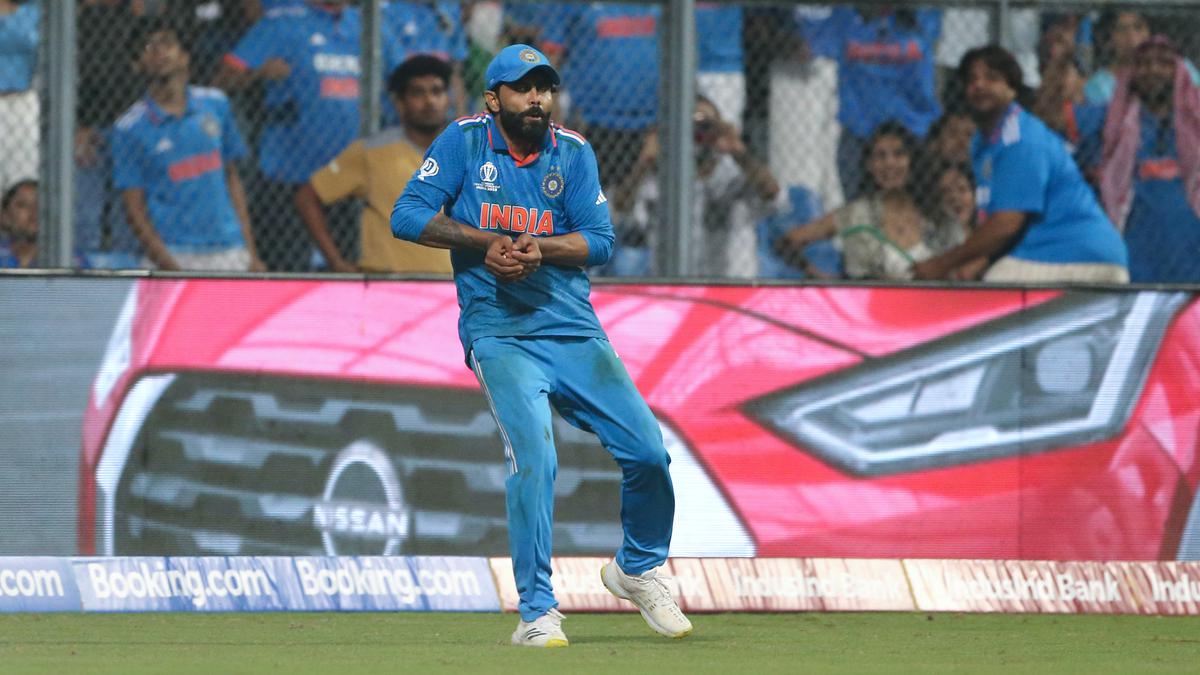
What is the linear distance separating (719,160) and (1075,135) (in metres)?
1.98

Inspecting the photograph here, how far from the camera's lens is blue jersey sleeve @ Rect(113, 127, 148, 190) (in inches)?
384

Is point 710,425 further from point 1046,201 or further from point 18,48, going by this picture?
point 18,48

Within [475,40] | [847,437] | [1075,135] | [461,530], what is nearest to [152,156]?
[475,40]

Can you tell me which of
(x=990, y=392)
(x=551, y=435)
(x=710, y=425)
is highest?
(x=551, y=435)

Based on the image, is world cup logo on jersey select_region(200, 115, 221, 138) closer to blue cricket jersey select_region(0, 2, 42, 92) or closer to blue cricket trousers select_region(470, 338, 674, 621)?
blue cricket jersey select_region(0, 2, 42, 92)

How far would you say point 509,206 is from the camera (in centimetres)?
661

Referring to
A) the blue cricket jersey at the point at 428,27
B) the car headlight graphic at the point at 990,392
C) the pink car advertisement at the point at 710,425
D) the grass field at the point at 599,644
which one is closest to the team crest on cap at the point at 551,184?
the grass field at the point at 599,644

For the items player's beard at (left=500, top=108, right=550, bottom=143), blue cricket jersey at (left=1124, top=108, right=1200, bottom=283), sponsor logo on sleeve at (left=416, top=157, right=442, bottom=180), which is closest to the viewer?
player's beard at (left=500, top=108, right=550, bottom=143)

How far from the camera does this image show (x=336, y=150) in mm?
10297

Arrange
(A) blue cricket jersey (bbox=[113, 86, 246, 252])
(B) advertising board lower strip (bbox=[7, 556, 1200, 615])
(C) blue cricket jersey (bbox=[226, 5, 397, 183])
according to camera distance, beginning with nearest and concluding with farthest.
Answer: (B) advertising board lower strip (bbox=[7, 556, 1200, 615]) < (A) blue cricket jersey (bbox=[113, 86, 246, 252]) < (C) blue cricket jersey (bbox=[226, 5, 397, 183])

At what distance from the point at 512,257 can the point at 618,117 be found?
4.18m

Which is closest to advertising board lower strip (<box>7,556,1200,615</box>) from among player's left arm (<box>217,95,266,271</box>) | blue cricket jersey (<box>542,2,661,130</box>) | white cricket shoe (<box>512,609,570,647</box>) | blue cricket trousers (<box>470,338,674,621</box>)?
blue cricket trousers (<box>470,338,674,621</box>)

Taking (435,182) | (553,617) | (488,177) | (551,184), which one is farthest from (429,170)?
(553,617)

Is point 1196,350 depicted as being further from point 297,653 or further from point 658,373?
point 297,653
